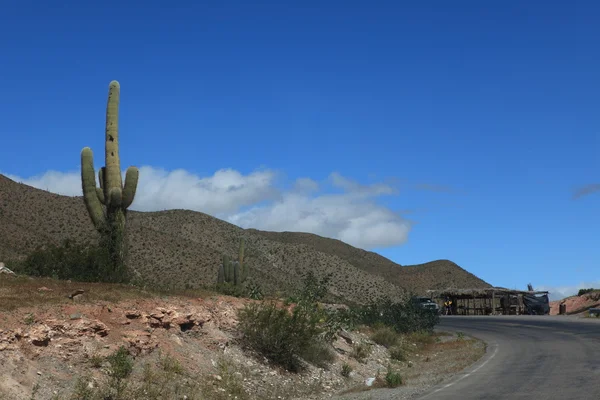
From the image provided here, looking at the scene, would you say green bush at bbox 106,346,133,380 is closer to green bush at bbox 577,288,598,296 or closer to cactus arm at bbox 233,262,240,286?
cactus arm at bbox 233,262,240,286

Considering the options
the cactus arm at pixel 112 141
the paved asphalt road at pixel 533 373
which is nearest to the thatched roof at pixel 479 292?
the paved asphalt road at pixel 533 373

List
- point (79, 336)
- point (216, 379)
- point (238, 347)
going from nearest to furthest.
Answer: point (79, 336), point (216, 379), point (238, 347)

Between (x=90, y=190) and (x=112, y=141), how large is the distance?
79.7 inches

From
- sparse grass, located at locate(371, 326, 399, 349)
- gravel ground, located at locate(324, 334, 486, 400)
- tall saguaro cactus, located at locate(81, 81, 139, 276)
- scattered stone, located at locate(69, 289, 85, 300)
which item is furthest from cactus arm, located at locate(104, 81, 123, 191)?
sparse grass, located at locate(371, 326, 399, 349)

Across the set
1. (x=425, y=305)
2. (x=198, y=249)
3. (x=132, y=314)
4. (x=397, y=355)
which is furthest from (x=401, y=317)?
(x=198, y=249)

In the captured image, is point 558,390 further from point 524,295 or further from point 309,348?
point 524,295

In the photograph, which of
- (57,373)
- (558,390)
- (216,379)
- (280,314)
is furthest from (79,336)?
(558,390)

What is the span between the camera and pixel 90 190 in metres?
24.4

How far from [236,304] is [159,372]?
6227 millimetres

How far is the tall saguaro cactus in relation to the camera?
23250 millimetres

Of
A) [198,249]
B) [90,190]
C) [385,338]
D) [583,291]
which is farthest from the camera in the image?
[198,249]

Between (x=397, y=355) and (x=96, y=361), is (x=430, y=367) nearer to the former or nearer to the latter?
(x=397, y=355)

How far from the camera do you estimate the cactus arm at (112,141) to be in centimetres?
2417

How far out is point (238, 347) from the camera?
61.6ft
